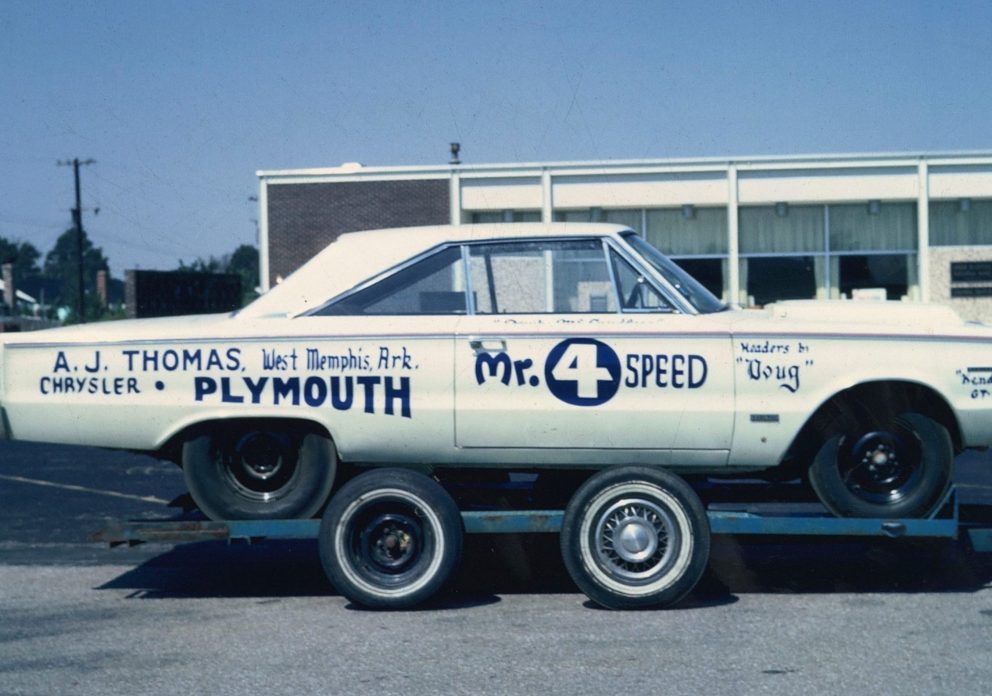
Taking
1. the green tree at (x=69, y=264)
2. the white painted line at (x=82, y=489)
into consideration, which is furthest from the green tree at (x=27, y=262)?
the white painted line at (x=82, y=489)

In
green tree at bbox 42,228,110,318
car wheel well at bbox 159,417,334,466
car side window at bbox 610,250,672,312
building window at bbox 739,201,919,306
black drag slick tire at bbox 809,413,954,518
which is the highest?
green tree at bbox 42,228,110,318

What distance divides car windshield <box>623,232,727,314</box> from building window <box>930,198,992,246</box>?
23.3 metres

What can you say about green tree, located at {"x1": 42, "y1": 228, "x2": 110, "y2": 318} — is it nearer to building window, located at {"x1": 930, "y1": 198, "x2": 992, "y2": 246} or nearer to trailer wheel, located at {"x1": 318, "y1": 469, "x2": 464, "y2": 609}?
building window, located at {"x1": 930, "y1": 198, "x2": 992, "y2": 246}

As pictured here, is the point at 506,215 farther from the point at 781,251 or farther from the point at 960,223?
the point at 960,223

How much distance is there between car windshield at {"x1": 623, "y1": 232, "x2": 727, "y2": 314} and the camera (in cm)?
694

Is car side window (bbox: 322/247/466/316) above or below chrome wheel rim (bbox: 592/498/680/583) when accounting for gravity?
above

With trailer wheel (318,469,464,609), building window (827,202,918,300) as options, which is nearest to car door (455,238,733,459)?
trailer wheel (318,469,464,609)

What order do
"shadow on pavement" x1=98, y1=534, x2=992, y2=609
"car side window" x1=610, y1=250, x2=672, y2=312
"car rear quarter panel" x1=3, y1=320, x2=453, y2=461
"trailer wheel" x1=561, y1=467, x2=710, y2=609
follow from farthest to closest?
1. "shadow on pavement" x1=98, y1=534, x2=992, y2=609
2. "car side window" x1=610, y1=250, x2=672, y2=312
3. "car rear quarter panel" x1=3, y1=320, x2=453, y2=461
4. "trailer wheel" x1=561, y1=467, x2=710, y2=609

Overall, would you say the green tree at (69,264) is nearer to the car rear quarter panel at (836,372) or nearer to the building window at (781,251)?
the building window at (781,251)

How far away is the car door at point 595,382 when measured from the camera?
6.62 meters

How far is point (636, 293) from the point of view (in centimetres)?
687

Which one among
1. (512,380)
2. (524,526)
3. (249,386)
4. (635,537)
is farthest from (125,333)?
(635,537)

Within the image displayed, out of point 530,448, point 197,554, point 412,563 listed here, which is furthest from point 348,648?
point 197,554

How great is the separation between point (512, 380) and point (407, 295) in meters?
0.80
